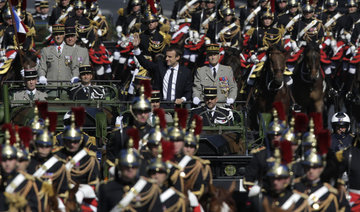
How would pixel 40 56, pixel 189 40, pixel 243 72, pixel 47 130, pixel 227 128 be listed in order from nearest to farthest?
pixel 47 130, pixel 227 128, pixel 40 56, pixel 243 72, pixel 189 40

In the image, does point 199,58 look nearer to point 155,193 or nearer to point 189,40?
point 189,40

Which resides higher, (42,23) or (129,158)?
(42,23)

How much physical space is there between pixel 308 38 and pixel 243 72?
2183 millimetres

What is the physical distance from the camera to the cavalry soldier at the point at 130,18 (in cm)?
3528

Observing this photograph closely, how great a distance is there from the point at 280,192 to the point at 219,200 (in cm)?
141

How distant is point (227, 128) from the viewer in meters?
24.0

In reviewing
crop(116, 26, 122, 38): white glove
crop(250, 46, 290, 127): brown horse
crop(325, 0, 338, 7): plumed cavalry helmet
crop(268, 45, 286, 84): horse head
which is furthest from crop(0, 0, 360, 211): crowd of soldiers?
crop(325, 0, 338, 7): plumed cavalry helmet

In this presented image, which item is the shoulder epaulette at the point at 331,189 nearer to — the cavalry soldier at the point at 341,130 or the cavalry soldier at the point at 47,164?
the cavalry soldier at the point at 47,164

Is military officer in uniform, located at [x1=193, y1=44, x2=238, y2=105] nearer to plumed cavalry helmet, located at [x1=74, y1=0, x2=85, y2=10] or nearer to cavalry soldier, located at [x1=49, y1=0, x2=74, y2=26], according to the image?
plumed cavalry helmet, located at [x1=74, y1=0, x2=85, y2=10]

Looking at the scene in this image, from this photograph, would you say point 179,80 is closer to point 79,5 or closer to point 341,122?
point 341,122

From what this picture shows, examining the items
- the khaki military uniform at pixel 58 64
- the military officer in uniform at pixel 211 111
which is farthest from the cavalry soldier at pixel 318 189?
the khaki military uniform at pixel 58 64

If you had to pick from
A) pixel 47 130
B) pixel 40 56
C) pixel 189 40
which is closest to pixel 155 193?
pixel 47 130

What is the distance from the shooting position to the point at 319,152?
19016 millimetres

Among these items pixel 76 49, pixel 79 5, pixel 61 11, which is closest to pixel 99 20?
pixel 61 11
